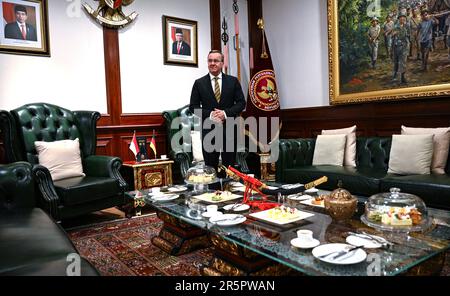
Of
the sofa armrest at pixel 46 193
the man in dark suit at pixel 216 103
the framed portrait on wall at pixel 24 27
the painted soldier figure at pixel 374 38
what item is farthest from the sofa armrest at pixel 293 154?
the framed portrait on wall at pixel 24 27

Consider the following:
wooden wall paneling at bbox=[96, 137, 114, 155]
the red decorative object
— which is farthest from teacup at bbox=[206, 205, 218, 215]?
wooden wall paneling at bbox=[96, 137, 114, 155]

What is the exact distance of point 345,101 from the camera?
12.9ft

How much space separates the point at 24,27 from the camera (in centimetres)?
340

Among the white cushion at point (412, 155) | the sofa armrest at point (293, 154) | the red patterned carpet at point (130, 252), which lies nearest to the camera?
the red patterned carpet at point (130, 252)

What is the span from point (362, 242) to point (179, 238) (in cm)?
127

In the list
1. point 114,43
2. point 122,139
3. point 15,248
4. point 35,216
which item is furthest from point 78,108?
point 15,248

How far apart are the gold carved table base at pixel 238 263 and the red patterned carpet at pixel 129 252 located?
0.74ft

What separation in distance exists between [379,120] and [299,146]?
92cm

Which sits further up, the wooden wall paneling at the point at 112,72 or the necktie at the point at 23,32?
the necktie at the point at 23,32

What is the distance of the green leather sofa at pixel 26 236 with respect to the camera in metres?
1.14

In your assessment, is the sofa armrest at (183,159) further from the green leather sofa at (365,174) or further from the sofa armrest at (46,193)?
the sofa armrest at (46,193)

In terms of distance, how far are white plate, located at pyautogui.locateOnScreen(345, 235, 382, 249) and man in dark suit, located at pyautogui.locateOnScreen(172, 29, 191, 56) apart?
3.62m

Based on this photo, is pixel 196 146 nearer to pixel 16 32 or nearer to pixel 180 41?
pixel 180 41
